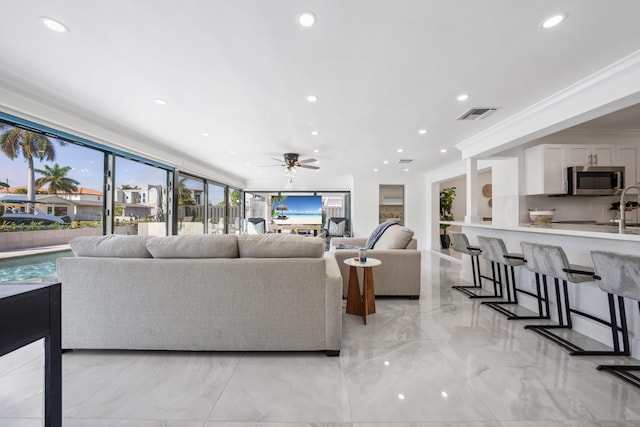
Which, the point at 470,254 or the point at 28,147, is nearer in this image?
the point at 28,147

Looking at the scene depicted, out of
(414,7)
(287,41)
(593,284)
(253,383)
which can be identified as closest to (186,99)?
(287,41)

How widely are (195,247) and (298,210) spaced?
723 centimetres

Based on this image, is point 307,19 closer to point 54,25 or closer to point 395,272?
point 54,25

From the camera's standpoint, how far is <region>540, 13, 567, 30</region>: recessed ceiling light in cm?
163

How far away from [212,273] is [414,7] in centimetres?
223

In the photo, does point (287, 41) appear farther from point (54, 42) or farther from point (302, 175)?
point (302, 175)

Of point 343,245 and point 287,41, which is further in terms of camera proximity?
point 343,245

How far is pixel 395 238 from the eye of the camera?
3582mm

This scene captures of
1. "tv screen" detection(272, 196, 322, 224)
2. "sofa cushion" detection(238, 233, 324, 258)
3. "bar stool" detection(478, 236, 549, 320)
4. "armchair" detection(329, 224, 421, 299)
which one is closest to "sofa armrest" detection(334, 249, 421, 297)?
"armchair" detection(329, 224, 421, 299)

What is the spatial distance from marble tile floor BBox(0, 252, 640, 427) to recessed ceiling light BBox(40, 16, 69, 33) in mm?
2341

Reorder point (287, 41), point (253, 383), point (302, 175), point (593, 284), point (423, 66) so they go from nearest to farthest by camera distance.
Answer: point (253, 383), point (287, 41), point (423, 66), point (593, 284), point (302, 175)

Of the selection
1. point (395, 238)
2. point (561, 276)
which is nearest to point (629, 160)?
point (561, 276)

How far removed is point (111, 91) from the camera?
263cm

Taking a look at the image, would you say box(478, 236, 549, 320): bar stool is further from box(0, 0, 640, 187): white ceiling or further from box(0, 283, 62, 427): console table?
box(0, 283, 62, 427): console table
